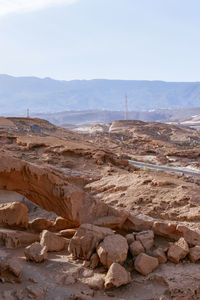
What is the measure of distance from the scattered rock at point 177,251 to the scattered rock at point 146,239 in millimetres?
315

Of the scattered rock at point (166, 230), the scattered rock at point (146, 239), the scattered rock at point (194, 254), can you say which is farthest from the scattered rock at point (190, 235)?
the scattered rock at point (146, 239)

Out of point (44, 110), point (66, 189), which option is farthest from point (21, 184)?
point (44, 110)

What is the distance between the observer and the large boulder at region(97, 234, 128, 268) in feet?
18.5

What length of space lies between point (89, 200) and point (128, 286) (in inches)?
76.3

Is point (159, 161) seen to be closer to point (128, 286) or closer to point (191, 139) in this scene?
point (128, 286)

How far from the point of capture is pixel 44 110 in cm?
19312

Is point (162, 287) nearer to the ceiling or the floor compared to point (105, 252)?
nearer to the floor

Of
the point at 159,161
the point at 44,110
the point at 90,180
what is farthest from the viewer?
the point at 44,110

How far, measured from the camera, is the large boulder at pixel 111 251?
5645mm

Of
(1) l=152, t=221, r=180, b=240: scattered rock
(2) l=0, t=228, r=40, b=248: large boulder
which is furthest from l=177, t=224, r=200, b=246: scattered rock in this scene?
(2) l=0, t=228, r=40, b=248: large boulder

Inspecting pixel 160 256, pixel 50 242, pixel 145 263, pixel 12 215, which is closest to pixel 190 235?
pixel 160 256

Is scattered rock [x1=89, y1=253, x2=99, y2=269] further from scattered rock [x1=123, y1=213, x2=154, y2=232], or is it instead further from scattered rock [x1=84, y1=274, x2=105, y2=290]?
scattered rock [x1=123, y1=213, x2=154, y2=232]

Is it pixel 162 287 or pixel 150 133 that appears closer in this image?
pixel 162 287

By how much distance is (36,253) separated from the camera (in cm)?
581
